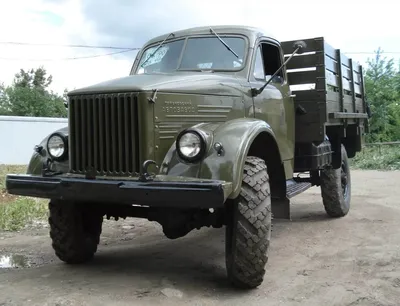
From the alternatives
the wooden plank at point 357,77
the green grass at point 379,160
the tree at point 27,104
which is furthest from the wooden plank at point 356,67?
the tree at point 27,104

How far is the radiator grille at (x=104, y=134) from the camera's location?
3.79 meters

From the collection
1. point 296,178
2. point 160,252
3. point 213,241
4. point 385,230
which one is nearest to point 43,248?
point 160,252

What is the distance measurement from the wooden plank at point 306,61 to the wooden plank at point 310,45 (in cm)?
8

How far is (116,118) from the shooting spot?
3820mm

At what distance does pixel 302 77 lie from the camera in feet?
21.0

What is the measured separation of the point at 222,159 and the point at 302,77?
125 inches

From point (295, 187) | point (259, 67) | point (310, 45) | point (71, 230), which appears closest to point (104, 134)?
point (71, 230)

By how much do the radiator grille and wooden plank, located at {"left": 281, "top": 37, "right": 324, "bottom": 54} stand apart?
10.5 ft

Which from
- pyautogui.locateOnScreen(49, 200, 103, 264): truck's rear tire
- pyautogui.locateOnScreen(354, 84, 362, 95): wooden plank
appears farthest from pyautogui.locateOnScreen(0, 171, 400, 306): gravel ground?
pyautogui.locateOnScreen(354, 84, 362, 95): wooden plank

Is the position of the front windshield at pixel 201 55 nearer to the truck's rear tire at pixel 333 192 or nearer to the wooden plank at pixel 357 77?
the truck's rear tire at pixel 333 192

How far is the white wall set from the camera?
1900cm

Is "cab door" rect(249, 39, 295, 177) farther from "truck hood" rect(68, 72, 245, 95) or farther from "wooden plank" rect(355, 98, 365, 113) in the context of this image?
"wooden plank" rect(355, 98, 365, 113)

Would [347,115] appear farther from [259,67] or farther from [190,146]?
[190,146]

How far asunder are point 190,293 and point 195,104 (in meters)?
1.54
